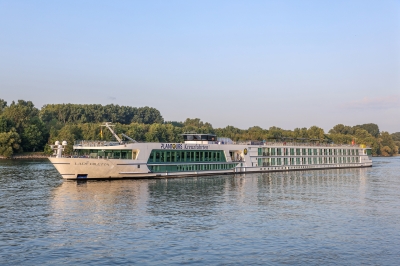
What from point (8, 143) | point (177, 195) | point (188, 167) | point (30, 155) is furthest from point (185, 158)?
point (30, 155)

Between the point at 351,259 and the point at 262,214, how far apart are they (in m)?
14.6

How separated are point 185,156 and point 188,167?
1.98 metres

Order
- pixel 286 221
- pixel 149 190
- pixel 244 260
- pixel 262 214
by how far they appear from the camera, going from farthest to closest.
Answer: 1. pixel 149 190
2. pixel 262 214
3. pixel 286 221
4. pixel 244 260

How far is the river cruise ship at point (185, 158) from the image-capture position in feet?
210

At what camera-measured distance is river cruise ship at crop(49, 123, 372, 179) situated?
64.1 metres

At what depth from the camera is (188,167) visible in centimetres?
7538

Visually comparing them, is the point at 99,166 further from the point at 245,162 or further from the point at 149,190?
the point at 245,162

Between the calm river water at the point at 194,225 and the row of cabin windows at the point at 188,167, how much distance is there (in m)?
10.0

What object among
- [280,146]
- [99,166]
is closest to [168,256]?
[99,166]

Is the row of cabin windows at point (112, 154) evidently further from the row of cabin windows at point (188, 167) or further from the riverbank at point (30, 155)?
the riverbank at point (30, 155)

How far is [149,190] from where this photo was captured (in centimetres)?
5619

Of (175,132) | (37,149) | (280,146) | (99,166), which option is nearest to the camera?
(99,166)

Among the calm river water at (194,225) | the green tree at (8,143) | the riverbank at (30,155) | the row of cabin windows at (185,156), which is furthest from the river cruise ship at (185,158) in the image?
the riverbank at (30,155)

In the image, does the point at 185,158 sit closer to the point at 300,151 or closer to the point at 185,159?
the point at 185,159
